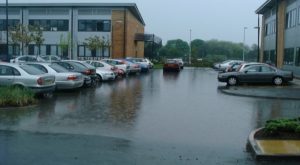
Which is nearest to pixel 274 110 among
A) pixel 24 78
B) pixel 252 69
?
pixel 24 78

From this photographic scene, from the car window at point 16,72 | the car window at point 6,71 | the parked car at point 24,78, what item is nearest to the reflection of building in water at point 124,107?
the parked car at point 24,78

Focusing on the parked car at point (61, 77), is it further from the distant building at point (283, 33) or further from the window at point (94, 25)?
the window at point (94, 25)

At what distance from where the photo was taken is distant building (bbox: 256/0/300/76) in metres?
40.7

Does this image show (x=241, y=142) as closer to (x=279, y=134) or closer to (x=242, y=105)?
(x=279, y=134)

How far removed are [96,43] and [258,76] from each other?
34.0 meters

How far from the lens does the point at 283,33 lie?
46844 millimetres

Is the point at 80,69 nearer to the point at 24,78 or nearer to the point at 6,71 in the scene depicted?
the point at 6,71

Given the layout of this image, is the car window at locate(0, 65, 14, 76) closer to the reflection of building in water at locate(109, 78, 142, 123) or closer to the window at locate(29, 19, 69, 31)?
the reflection of building in water at locate(109, 78, 142, 123)

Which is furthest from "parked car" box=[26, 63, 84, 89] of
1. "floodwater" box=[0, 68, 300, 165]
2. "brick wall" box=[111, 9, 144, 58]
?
"brick wall" box=[111, 9, 144, 58]

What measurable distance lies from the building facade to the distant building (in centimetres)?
1759

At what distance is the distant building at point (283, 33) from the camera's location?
40.7 meters

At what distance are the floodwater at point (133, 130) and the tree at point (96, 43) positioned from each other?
133ft

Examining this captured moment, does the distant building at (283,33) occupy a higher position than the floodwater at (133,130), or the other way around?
the distant building at (283,33)

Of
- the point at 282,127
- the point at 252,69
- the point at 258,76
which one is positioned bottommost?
the point at 282,127
